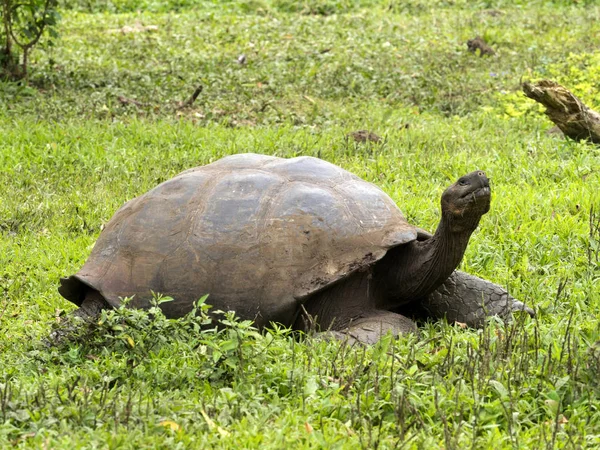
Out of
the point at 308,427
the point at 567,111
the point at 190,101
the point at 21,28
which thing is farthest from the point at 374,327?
the point at 21,28

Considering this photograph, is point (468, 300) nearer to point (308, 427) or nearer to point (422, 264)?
point (422, 264)

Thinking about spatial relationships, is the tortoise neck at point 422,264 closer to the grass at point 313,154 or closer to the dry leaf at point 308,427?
the grass at point 313,154

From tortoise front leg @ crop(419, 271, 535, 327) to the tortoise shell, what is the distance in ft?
1.34

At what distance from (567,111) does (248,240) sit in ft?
12.4

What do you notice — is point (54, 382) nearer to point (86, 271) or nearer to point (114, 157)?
point (86, 271)

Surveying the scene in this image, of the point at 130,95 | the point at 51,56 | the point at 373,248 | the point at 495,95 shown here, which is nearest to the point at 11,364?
the point at 373,248

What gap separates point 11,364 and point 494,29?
31.5 ft

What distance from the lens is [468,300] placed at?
4367mm

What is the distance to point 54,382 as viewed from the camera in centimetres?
340

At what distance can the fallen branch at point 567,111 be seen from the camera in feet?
22.6

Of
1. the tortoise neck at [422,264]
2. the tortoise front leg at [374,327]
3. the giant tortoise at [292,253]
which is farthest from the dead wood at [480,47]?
the tortoise front leg at [374,327]

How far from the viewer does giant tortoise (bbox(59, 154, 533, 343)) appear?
13.3 ft

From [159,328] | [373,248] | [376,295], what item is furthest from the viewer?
[376,295]

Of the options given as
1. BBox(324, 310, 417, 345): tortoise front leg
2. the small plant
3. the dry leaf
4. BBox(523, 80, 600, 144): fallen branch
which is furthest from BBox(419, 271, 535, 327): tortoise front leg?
the small plant
